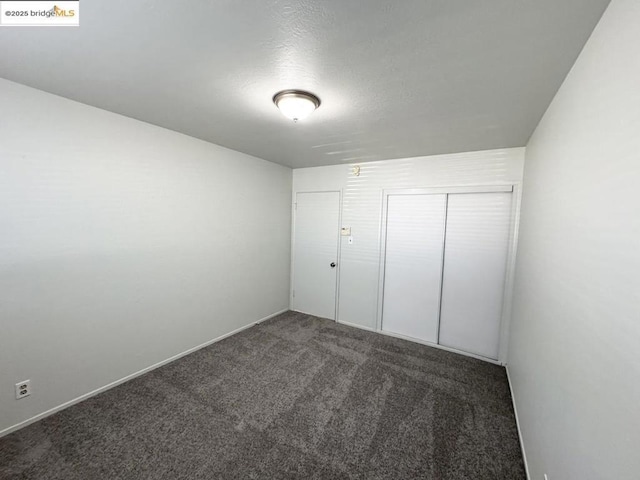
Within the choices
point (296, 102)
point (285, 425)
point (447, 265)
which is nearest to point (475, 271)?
point (447, 265)

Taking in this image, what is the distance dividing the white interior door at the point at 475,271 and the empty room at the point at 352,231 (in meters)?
0.03

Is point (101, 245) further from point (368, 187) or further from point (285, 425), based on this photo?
point (368, 187)

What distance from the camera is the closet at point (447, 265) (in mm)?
2936

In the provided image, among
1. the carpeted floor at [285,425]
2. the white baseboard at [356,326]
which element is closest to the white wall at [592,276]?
the carpeted floor at [285,425]

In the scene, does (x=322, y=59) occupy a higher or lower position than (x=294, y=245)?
higher

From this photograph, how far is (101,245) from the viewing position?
2.20 m

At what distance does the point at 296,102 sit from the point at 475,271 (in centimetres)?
271

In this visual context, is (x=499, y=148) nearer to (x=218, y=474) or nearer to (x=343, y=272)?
(x=343, y=272)

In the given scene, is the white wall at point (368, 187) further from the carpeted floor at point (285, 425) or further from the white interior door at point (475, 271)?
Result: the carpeted floor at point (285, 425)

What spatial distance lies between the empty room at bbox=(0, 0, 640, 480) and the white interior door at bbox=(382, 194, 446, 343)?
0.09 ft

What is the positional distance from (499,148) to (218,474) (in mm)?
3775

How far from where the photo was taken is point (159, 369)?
2609 millimetres

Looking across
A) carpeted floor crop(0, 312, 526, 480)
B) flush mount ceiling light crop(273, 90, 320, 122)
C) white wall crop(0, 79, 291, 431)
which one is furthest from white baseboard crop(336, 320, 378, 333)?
flush mount ceiling light crop(273, 90, 320, 122)

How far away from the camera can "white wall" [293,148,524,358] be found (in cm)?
305
